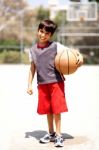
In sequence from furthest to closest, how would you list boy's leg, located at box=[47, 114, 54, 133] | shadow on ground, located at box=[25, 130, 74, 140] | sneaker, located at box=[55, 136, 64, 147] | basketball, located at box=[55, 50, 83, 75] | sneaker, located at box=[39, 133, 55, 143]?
shadow on ground, located at box=[25, 130, 74, 140], boy's leg, located at box=[47, 114, 54, 133], sneaker, located at box=[39, 133, 55, 143], basketball, located at box=[55, 50, 83, 75], sneaker, located at box=[55, 136, 64, 147]

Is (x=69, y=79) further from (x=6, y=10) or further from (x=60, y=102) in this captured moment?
(x=6, y=10)

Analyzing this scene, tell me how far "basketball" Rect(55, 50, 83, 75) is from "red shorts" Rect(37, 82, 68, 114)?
7.4 inches

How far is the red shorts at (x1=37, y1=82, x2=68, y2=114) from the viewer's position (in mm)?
6719

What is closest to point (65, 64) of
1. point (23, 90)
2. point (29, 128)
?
point (29, 128)

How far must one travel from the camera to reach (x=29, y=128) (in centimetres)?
794

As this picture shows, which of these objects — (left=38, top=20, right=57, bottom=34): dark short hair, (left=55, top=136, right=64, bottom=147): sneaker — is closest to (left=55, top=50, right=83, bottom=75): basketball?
(left=38, top=20, right=57, bottom=34): dark short hair

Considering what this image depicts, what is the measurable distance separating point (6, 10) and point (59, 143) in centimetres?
5826

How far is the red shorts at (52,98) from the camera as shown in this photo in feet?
22.0

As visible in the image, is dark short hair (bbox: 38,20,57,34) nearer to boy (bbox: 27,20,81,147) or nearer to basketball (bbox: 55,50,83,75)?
boy (bbox: 27,20,81,147)

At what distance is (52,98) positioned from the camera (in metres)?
6.74

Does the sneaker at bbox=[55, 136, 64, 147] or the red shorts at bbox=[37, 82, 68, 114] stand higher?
the red shorts at bbox=[37, 82, 68, 114]

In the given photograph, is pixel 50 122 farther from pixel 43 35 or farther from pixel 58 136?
pixel 43 35

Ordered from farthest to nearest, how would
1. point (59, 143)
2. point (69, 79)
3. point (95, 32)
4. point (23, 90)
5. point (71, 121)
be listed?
1. point (95, 32)
2. point (69, 79)
3. point (23, 90)
4. point (71, 121)
5. point (59, 143)

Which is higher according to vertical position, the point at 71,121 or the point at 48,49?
the point at 48,49
